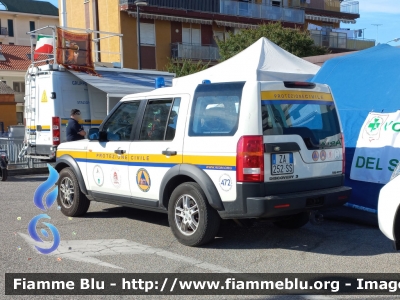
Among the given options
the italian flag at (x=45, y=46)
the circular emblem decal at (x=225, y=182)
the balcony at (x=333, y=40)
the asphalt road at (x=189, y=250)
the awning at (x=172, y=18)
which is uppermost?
the awning at (x=172, y=18)

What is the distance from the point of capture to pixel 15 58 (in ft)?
148

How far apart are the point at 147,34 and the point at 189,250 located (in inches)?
1106

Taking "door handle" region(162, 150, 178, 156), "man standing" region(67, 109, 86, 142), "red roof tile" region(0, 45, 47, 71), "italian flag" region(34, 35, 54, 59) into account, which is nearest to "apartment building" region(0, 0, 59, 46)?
"red roof tile" region(0, 45, 47, 71)

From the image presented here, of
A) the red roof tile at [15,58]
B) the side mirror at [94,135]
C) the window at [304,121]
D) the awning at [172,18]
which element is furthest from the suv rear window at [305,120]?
the red roof tile at [15,58]

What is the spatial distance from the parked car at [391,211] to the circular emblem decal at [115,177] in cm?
362

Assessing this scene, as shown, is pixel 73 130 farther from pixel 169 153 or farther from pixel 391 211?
pixel 391 211

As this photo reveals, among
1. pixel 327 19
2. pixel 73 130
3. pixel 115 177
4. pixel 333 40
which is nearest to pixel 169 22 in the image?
pixel 333 40

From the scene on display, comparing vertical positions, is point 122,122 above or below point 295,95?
below

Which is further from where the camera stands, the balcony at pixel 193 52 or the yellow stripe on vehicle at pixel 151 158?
the balcony at pixel 193 52

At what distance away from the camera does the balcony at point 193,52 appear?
111 feet

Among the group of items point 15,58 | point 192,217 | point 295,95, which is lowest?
point 192,217

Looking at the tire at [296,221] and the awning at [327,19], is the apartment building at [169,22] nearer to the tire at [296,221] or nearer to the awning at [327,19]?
the awning at [327,19]

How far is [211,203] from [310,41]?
22156 mm

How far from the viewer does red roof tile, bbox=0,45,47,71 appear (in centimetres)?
4334
